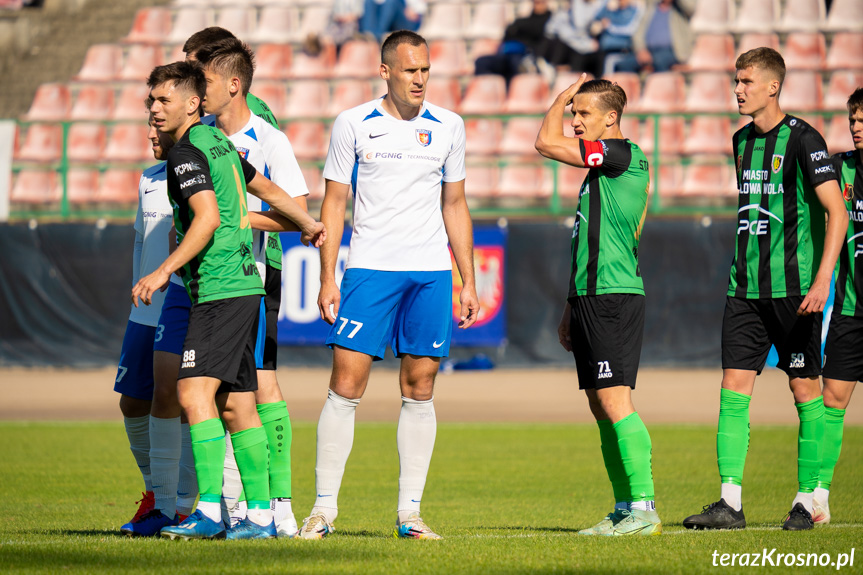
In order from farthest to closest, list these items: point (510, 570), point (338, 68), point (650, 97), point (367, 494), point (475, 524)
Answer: point (338, 68)
point (650, 97)
point (367, 494)
point (475, 524)
point (510, 570)

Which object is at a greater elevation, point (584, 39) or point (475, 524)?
point (584, 39)

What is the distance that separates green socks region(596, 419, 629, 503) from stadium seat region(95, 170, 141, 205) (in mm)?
14829

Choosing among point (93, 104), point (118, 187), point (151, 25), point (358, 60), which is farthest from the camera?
point (151, 25)

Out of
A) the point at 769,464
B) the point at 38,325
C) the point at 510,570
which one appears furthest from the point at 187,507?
the point at 38,325

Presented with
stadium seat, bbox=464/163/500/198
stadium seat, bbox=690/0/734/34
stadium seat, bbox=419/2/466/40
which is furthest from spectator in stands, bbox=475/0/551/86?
stadium seat, bbox=690/0/734/34

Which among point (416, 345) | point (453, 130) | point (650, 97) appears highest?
point (650, 97)

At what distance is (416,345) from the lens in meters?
5.47

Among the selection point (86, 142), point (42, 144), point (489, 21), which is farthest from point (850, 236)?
point (42, 144)

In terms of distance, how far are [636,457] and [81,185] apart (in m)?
16.4

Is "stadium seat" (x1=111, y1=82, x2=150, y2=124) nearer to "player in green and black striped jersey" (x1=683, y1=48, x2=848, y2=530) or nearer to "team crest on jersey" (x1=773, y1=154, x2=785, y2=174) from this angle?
"player in green and black striped jersey" (x1=683, y1=48, x2=848, y2=530)

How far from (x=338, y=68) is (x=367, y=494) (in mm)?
14379

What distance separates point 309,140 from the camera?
62.6ft

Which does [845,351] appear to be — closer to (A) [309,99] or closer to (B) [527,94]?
(B) [527,94]

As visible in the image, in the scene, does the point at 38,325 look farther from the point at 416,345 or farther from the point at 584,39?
the point at 416,345
